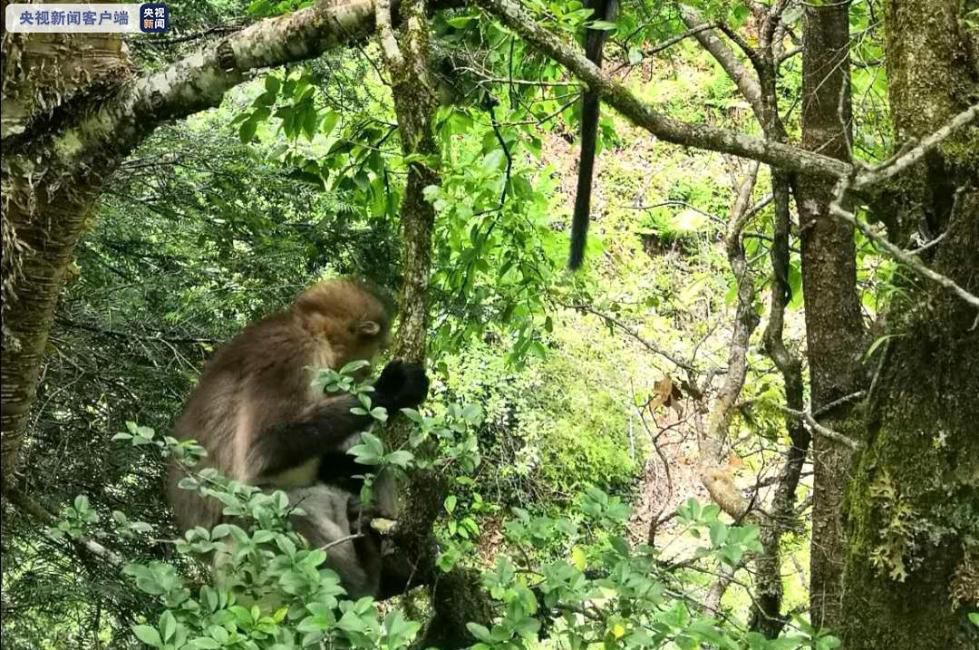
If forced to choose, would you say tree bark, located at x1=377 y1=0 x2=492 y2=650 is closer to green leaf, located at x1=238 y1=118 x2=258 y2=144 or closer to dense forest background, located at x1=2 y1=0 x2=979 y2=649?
dense forest background, located at x1=2 y1=0 x2=979 y2=649

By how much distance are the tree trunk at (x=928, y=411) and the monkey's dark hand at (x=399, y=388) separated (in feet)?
4.63

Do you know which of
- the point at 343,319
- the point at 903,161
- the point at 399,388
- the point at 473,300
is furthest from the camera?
the point at 473,300

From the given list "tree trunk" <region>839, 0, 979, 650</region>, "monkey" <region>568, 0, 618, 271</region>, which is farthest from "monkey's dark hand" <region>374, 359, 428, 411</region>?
"monkey" <region>568, 0, 618, 271</region>

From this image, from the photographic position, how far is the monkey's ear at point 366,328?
454 centimetres

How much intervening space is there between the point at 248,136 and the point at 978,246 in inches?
114

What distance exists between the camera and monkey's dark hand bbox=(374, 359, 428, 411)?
3.17 metres

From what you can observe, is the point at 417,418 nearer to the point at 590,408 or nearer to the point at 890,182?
the point at 890,182

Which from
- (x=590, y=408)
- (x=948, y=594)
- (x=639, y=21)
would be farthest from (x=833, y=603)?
(x=590, y=408)

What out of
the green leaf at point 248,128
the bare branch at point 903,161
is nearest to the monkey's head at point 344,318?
the green leaf at point 248,128

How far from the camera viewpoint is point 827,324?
380cm

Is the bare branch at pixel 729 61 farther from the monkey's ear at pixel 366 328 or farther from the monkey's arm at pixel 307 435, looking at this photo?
the monkey's arm at pixel 307 435

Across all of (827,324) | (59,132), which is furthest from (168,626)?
(827,324)

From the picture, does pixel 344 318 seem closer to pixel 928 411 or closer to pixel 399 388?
pixel 399 388

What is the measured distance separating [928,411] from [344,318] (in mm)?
2577
